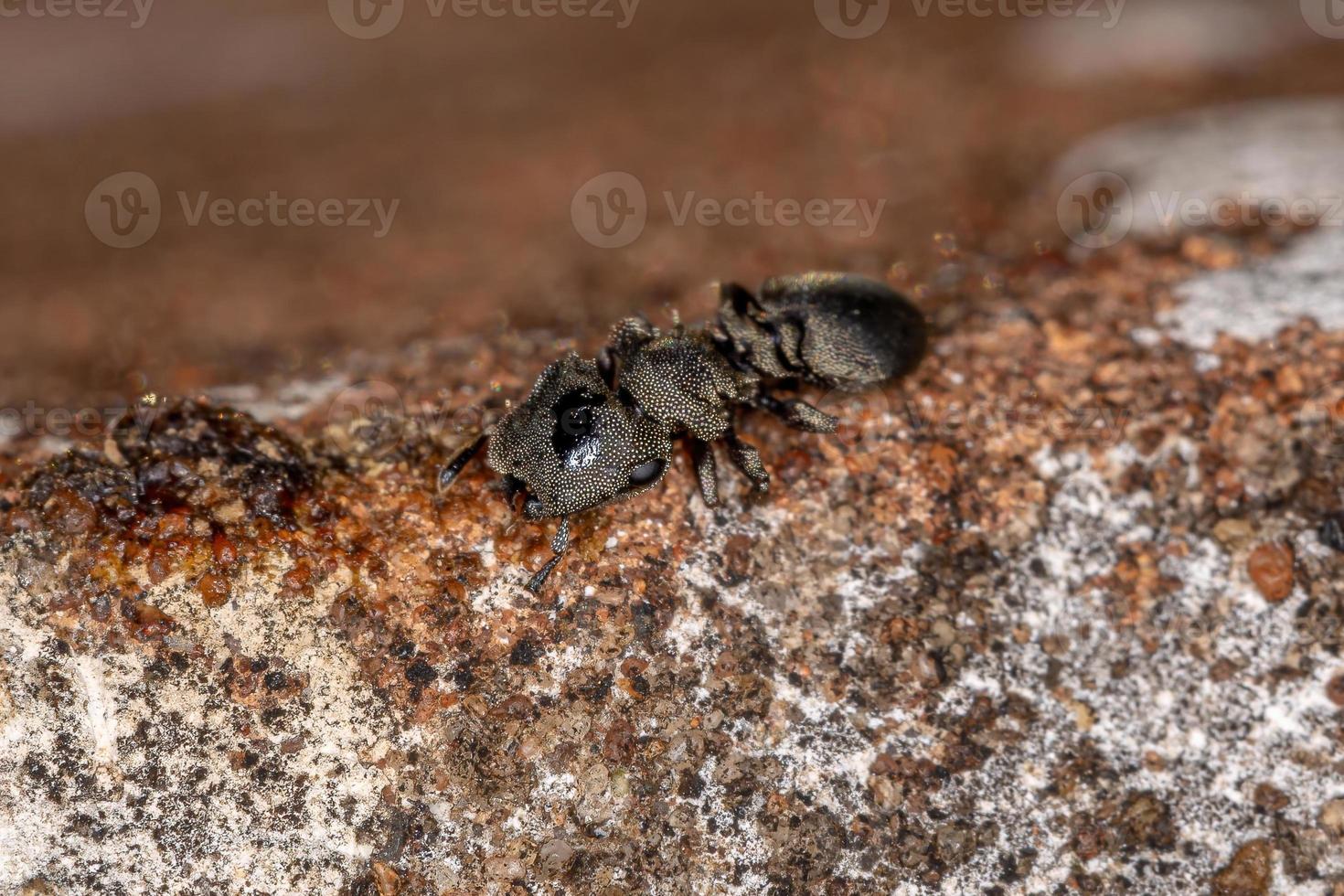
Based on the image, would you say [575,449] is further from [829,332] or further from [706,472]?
[829,332]

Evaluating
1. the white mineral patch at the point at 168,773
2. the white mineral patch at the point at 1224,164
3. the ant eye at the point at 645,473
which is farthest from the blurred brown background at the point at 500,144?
the white mineral patch at the point at 168,773

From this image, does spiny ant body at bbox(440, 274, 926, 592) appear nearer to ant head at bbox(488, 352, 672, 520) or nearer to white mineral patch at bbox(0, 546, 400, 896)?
ant head at bbox(488, 352, 672, 520)

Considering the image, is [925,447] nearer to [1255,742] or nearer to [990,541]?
[990,541]

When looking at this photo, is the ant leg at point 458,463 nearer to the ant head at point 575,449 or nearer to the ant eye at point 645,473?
the ant head at point 575,449

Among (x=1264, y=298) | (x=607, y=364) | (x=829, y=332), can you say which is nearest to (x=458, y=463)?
(x=607, y=364)

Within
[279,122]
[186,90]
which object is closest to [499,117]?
[279,122]

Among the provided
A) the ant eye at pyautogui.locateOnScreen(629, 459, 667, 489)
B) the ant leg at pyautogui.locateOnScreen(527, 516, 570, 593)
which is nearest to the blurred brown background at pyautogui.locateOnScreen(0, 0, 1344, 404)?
the ant eye at pyautogui.locateOnScreen(629, 459, 667, 489)

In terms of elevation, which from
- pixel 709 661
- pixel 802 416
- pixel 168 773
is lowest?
pixel 168 773
